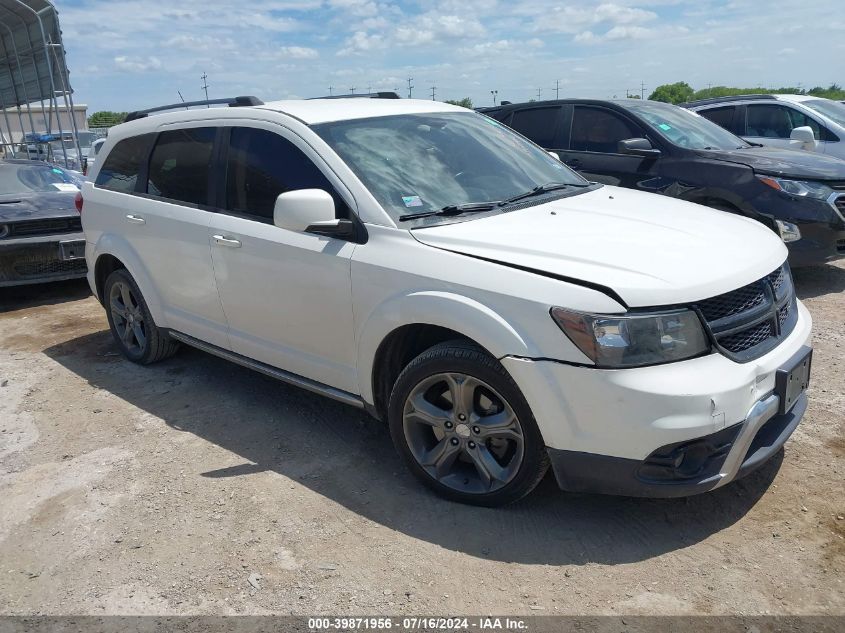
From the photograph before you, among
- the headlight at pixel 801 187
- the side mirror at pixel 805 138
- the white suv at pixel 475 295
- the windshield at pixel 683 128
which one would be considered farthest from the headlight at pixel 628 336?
the side mirror at pixel 805 138

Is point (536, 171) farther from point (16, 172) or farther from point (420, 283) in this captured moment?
point (16, 172)

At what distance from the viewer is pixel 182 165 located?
16.0ft

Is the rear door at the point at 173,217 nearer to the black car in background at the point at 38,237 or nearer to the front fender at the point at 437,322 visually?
the front fender at the point at 437,322

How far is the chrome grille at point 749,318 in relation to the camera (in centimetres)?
301

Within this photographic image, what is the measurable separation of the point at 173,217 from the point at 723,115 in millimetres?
8662

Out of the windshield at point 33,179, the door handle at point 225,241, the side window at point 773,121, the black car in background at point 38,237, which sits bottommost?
the black car in background at point 38,237

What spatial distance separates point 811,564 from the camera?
2.92 m

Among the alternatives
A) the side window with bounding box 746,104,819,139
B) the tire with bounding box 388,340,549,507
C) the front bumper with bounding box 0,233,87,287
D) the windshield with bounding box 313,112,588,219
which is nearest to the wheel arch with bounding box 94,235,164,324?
the windshield with bounding box 313,112,588,219

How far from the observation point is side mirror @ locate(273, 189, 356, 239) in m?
3.54

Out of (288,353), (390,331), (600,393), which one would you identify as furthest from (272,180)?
(600,393)

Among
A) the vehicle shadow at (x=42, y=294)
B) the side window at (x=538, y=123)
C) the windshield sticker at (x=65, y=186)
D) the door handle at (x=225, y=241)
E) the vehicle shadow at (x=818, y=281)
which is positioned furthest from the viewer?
the windshield sticker at (x=65, y=186)

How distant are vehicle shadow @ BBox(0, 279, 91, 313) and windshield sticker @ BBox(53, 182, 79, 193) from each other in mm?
1095

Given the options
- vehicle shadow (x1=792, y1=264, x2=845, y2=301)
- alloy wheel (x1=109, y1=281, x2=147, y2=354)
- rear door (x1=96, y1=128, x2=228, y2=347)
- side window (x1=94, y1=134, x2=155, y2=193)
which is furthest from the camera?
vehicle shadow (x1=792, y1=264, x2=845, y2=301)

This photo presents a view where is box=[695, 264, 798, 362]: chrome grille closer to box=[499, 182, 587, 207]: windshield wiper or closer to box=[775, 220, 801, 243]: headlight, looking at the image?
box=[499, 182, 587, 207]: windshield wiper
